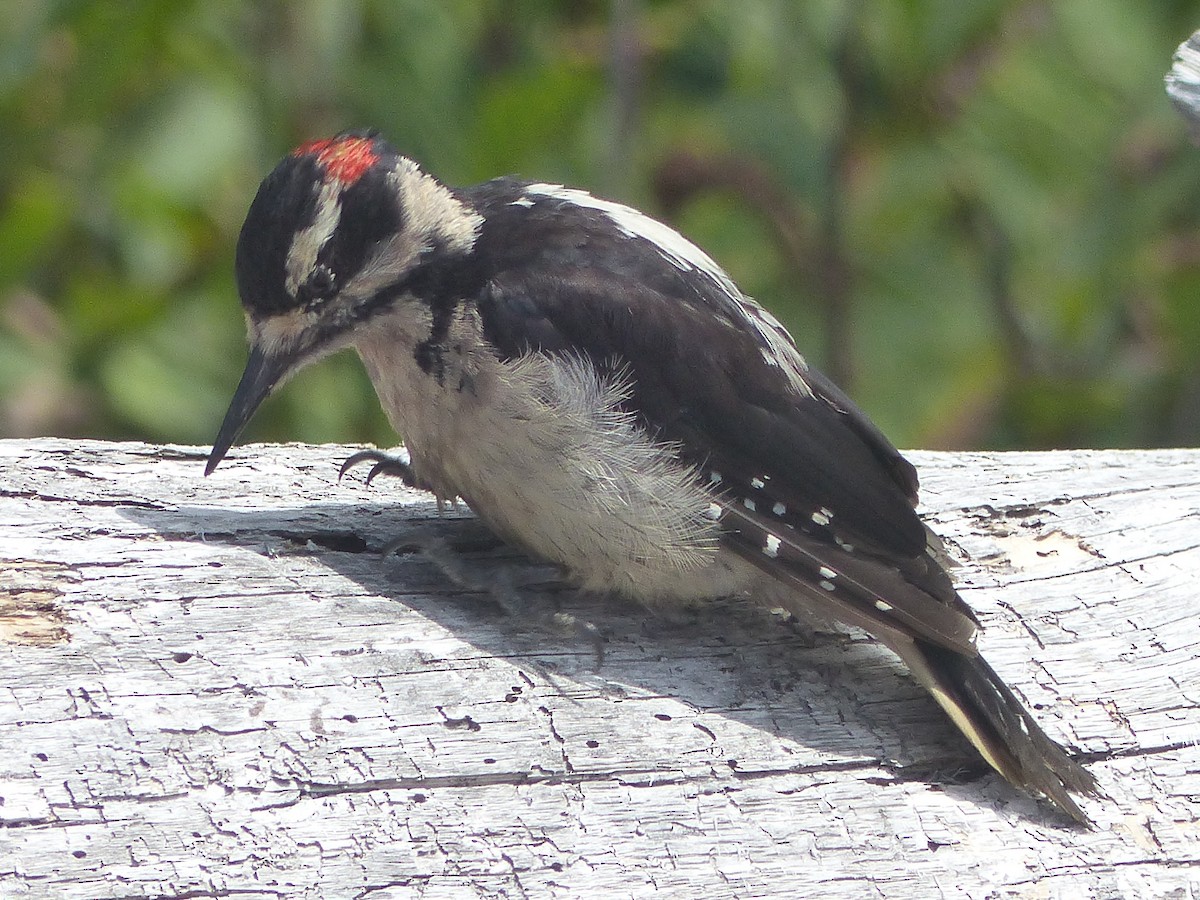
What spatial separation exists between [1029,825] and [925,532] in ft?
2.22

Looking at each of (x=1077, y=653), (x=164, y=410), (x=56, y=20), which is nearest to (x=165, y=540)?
(x=1077, y=653)

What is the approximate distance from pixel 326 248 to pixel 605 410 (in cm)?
67

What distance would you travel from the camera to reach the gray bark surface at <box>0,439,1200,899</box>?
221 cm

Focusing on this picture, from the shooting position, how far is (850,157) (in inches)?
224

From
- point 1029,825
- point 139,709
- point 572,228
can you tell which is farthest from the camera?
point 572,228

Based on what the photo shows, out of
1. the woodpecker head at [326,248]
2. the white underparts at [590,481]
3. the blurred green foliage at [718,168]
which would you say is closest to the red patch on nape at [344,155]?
the woodpecker head at [326,248]

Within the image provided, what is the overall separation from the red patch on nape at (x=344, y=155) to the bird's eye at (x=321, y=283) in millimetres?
192

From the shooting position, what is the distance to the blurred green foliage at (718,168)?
4.96 metres

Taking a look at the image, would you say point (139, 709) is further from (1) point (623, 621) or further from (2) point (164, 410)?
(2) point (164, 410)

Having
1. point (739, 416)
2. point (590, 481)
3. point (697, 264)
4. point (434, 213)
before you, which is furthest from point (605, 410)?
point (434, 213)

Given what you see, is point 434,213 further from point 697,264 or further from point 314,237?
point 697,264

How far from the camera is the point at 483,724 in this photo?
2.44m

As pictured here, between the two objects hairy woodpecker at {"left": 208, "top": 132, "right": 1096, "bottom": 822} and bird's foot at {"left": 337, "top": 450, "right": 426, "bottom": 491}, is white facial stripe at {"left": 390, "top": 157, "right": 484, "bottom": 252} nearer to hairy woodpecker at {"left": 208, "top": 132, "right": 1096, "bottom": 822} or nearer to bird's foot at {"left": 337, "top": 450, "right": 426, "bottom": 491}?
hairy woodpecker at {"left": 208, "top": 132, "right": 1096, "bottom": 822}

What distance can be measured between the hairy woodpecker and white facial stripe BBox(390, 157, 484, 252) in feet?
0.07
